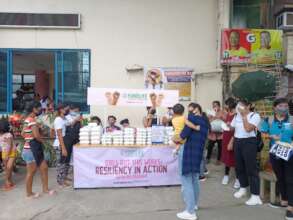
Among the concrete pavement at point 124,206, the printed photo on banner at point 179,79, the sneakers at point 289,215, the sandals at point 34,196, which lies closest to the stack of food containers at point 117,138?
the concrete pavement at point 124,206

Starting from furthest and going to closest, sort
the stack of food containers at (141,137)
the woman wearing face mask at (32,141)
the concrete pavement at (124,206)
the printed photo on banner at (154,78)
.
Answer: the printed photo on banner at (154,78)
the stack of food containers at (141,137)
the woman wearing face mask at (32,141)
the concrete pavement at (124,206)

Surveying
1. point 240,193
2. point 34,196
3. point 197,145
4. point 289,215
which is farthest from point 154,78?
Result: point 289,215

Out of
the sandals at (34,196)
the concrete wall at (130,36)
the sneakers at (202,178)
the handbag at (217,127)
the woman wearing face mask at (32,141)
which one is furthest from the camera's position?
the concrete wall at (130,36)

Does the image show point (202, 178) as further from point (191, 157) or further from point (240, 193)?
point (191, 157)

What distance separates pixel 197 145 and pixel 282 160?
1.35m

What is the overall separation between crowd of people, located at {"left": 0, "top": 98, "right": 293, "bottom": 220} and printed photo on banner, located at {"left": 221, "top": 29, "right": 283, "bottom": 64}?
10.1 feet

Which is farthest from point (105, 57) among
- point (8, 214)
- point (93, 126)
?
point (8, 214)

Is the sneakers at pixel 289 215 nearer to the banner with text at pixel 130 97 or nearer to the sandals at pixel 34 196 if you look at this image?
the banner with text at pixel 130 97

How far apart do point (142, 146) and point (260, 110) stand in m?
3.99

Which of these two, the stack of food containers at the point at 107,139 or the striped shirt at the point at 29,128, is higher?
the striped shirt at the point at 29,128

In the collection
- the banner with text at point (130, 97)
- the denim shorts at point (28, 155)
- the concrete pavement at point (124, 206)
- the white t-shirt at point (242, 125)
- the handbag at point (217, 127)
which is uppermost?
the banner with text at point (130, 97)

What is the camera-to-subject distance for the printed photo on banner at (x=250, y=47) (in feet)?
32.5

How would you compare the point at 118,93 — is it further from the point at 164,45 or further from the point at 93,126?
the point at 164,45

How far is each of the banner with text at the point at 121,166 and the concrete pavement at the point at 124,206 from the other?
15cm
